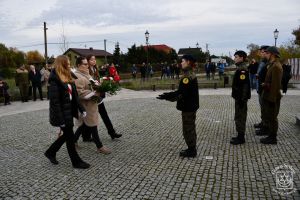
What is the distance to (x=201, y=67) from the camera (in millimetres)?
59062

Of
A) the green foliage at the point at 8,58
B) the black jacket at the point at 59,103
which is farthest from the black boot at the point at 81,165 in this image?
the green foliage at the point at 8,58

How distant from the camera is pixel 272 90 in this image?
6.81 meters

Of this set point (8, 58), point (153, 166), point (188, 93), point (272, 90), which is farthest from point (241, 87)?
point (8, 58)

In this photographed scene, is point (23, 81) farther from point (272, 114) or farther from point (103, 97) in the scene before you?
point (272, 114)

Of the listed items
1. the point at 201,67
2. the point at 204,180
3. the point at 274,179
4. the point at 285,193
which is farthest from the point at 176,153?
the point at 201,67

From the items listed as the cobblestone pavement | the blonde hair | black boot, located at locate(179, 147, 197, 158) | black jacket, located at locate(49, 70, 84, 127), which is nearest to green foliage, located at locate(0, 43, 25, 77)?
the cobblestone pavement

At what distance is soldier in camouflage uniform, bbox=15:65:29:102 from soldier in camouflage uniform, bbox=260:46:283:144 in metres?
13.6

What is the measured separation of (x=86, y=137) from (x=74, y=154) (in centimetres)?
191

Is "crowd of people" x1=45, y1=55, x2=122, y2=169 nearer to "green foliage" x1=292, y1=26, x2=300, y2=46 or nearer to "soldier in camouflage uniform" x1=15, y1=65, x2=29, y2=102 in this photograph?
"soldier in camouflage uniform" x1=15, y1=65, x2=29, y2=102

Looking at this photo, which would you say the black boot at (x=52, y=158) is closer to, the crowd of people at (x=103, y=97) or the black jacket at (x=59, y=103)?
the crowd of people at (x=103, y=97)

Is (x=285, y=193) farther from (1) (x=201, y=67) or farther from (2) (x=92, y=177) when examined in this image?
(1) (x=201, y=67)

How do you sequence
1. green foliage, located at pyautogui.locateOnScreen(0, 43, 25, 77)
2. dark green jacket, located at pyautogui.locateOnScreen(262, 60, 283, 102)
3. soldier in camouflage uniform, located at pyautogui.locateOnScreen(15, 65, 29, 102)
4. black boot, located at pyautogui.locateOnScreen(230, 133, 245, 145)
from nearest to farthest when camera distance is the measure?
dark green jacket, located at pyautogui.locateOnScreen(262, 60, 283, 102)
black boot, located at pyautogui.locateOnScreen(230, 133, 245, 145)
soldier in camouflage uniform, located at pyautogui.locateOnScreen(15, 65, 29, 102)
green foliage, located at pyautogui.locateOnScreen(0, 43, 25, 77)

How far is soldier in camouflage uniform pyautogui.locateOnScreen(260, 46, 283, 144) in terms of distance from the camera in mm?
6816

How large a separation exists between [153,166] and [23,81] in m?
13.5
